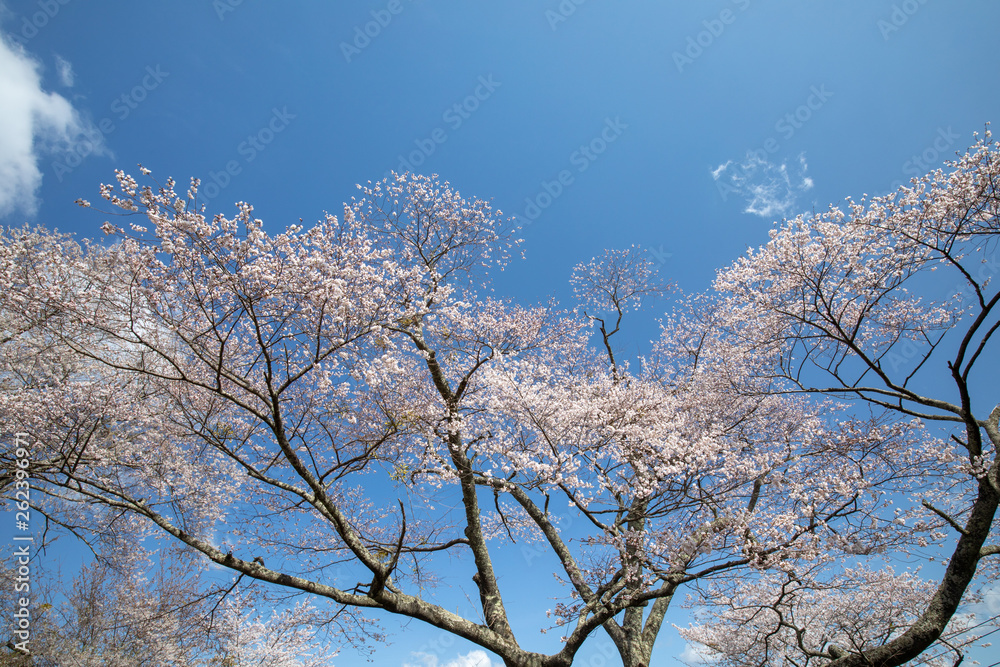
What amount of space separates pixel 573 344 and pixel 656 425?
491 centimetres

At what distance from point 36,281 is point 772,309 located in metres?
10.3

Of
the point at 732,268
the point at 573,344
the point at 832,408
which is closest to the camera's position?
the point at 732,268

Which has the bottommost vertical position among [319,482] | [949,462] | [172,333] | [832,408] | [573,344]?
[949,462]

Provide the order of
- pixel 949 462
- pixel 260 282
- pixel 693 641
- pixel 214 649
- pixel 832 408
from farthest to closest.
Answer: pixel 693 641, pixel 214 649, pixel 832 408, pixel 949 462, pixel 260 282

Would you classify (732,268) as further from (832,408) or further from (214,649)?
(214,649)

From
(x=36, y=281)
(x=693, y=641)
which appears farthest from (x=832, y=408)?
(x=36, y=281)

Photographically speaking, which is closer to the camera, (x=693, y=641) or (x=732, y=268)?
(x=732, y=268)

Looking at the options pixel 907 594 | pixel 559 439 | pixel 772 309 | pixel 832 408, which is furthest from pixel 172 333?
pixel 907 594

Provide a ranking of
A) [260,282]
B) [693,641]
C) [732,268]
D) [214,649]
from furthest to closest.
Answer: [693,641] < [214,649] < [732,268] < [260,282]

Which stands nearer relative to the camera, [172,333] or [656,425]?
[172,333]

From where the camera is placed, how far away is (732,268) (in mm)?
8516

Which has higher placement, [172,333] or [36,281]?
[36,281]

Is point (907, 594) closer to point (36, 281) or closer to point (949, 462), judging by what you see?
point (949, 462)

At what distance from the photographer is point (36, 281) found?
507cm
